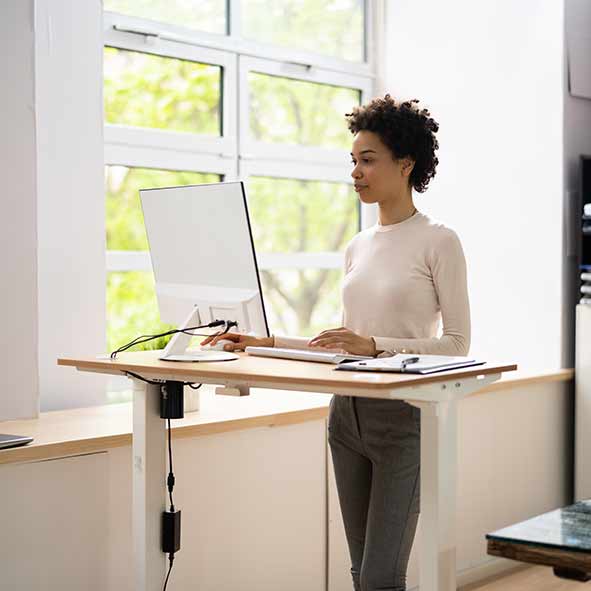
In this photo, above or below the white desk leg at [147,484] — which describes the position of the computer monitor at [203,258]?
above

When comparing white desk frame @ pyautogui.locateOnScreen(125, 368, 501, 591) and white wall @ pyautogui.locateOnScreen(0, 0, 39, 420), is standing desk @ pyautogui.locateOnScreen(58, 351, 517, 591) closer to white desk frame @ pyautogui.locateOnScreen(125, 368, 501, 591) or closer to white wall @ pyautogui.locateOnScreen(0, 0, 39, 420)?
white desk frame @ pyautogui.locateOnScreen(125, 368, 501, 591)

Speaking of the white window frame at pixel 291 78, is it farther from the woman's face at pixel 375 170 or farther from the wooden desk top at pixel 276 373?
the wooden desk top at pixel 276 373

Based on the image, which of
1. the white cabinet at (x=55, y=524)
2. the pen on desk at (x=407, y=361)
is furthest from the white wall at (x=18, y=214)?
the pen on desk at (x=407, y=361)

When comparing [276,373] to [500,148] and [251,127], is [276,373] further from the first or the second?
[500,148]

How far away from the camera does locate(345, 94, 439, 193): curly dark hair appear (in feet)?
7.78

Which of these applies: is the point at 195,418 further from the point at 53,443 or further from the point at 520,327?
the point at 520,327

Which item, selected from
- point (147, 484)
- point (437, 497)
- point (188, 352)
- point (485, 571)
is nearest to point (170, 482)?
point (147, 484)

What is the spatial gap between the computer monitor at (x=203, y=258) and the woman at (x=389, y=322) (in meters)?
0.11

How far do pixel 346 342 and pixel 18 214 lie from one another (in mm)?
1206

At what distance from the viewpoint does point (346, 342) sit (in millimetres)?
2160

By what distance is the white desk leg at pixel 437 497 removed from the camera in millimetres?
1974

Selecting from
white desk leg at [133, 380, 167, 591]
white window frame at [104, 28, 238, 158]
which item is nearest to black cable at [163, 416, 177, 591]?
white desk leg at [133, 380, 167, 591]

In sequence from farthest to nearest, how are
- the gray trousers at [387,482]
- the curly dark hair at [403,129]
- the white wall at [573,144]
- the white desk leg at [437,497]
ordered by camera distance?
the white wall at [573,144] < the curly dark hair at [403,129] < the gray trousers at [387,482] < the white desk leg at [437,497]

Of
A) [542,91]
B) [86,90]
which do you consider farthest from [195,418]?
[542,91]
